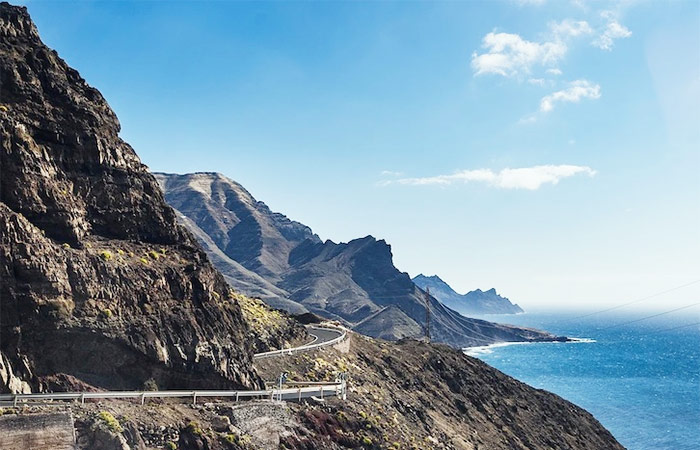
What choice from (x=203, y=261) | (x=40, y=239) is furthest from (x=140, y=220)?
(x=40, y=239)

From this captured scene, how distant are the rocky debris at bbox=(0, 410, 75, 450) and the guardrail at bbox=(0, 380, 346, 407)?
2.12 m

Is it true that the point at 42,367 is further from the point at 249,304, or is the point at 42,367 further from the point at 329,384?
the point at 249,304

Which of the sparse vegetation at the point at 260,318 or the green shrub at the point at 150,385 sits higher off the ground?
the sparse vegetation at the point at 260,318

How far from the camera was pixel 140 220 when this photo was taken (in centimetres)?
4000

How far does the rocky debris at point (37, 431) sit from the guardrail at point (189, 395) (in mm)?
2117

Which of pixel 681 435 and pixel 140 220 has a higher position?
pixel 140 220

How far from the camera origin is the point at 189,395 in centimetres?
3306

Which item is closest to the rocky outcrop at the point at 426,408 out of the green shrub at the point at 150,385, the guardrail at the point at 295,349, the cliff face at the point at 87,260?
the guardrail at the point at 295,349

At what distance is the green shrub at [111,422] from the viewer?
85.3 ft

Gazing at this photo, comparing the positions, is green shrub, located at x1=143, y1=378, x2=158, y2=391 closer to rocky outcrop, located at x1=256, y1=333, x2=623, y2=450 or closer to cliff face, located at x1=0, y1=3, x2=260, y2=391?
cliff face, located at x1=0, y1=3, x2=260, y2=391

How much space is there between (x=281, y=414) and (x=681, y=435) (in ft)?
336

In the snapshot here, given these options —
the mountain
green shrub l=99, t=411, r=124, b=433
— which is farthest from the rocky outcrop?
green shrub l=99, t=411, r=124, b=433

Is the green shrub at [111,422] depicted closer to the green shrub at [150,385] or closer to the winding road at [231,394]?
the winding road at [231,394]

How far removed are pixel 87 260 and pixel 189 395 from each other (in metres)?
10.4
